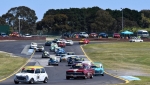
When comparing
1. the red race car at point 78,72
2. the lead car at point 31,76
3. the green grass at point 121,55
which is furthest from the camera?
the green grass at point 121,55

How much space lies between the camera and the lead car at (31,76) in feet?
127

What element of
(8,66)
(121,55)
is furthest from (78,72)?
(121,55)

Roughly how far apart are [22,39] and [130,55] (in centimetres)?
5532

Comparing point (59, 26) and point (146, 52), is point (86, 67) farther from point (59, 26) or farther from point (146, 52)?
point (59, 26)

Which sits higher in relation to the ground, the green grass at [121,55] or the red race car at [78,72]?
the red race car at [78,72]

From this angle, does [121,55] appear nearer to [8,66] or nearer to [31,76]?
[8,66]

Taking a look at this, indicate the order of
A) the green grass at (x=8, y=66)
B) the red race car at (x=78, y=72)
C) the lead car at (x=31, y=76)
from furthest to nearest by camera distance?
the green grass at (x=8, y=66) < the red race car at (x=78, y=72) < the lead car at (x=31, y=76)

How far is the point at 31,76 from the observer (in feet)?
129

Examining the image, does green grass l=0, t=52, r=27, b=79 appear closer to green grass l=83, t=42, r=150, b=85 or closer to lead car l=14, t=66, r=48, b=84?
lead car l=14, t=66, r=48, b=84

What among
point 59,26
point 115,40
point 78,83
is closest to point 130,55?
point 115,40

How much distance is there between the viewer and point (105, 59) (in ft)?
298

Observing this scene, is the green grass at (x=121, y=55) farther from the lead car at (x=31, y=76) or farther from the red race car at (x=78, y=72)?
the lead car at (x=31, y=76)

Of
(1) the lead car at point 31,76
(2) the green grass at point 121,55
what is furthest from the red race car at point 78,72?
(2) the green grass at point 121,55

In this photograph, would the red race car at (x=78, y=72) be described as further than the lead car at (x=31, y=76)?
Yes
